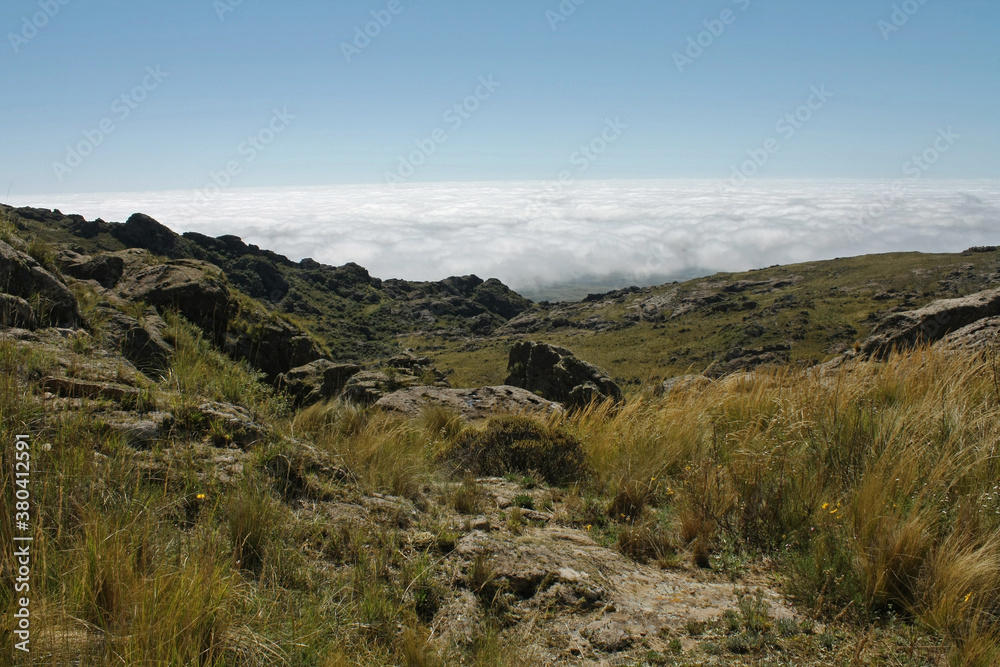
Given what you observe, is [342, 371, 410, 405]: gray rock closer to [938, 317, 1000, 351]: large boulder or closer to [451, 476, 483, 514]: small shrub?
[451, 476, 483, 514]: small shrub

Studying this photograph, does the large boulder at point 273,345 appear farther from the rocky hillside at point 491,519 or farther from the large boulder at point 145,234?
the large boulder at point 145,234

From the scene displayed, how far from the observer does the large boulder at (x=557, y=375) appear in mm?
16094

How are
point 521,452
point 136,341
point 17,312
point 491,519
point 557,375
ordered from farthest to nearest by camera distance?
point 557,375
point 136,341
point 521,452
point 17,312
point 491,519

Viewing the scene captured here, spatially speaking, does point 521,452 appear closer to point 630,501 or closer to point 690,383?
point 630,501

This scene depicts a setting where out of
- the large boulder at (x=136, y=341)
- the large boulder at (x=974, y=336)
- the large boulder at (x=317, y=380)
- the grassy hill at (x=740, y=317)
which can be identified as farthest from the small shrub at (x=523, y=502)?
the grassy hill at (x=740, y=317)

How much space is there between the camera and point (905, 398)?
17.4 ft

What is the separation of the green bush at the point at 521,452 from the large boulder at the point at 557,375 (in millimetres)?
7971

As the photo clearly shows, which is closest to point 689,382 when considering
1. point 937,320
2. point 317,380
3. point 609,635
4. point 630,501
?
point 630,501

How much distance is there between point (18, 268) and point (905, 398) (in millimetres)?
10289

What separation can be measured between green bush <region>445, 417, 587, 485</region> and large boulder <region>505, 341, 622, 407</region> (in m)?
A: 7.97

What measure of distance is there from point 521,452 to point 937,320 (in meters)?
8.80

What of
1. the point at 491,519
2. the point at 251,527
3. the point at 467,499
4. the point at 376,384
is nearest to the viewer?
the point at 251,527

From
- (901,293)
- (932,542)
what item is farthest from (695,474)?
(901,293)

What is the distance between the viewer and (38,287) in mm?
7184
